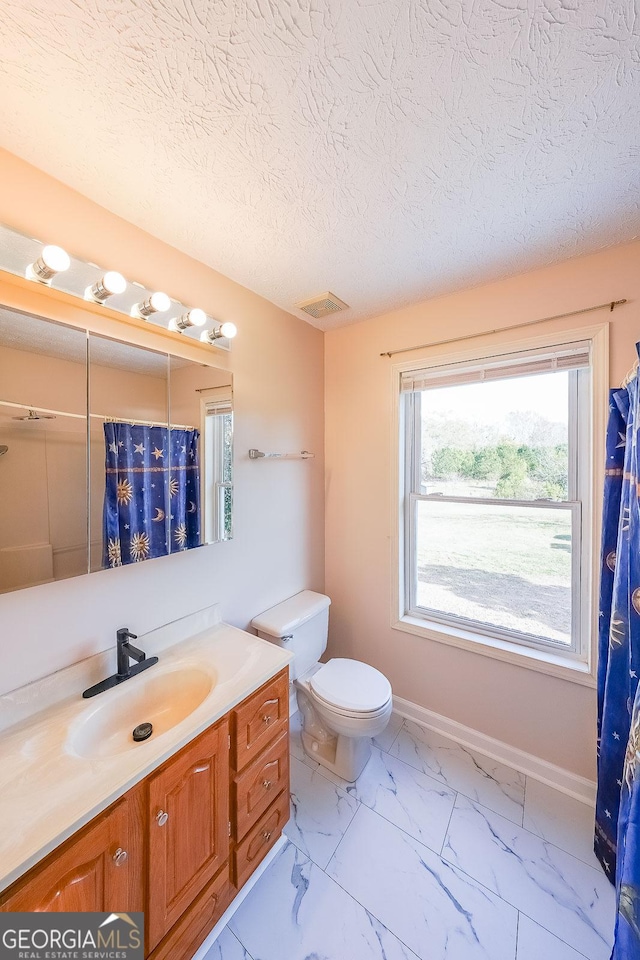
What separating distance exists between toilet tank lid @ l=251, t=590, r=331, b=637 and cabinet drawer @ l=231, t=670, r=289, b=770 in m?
0.35

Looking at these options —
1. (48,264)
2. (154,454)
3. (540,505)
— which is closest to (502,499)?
(540,505)

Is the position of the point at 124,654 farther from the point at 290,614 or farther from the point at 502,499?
the point at 502,499

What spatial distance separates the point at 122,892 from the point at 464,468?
6.51ft

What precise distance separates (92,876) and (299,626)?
1.08 m

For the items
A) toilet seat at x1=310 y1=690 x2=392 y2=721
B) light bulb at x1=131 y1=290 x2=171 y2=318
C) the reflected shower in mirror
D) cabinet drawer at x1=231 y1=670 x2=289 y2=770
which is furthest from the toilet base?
light bulb at x1=131 y1=290 x2=171 y2=318

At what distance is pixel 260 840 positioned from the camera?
1227mm

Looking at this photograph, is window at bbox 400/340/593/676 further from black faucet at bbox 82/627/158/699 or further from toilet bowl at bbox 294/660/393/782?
black faucet at bbox 82/627/158/699

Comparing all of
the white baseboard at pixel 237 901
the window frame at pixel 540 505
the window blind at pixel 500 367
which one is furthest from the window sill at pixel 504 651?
the window blind at pixel 500 367

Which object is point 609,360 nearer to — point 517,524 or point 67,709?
point 517,524

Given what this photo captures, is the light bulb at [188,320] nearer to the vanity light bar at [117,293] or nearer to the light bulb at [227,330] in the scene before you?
the vanity light bar at [117,293]

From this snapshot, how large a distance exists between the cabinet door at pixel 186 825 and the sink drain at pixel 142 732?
0.19m

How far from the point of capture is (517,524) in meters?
1.75

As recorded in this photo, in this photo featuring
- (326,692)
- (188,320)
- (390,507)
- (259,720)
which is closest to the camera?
(259,720)

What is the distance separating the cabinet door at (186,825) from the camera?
88 cm
